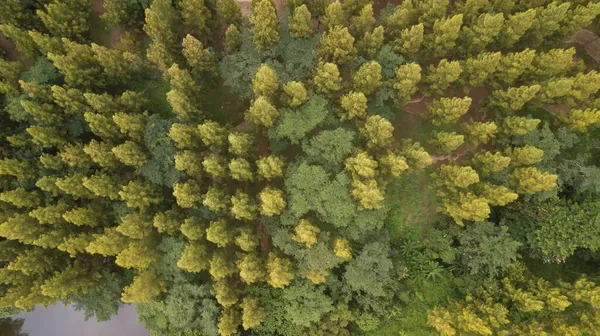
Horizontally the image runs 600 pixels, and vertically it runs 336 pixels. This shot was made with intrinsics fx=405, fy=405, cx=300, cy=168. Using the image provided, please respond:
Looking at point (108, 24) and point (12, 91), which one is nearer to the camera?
point (12, 91)

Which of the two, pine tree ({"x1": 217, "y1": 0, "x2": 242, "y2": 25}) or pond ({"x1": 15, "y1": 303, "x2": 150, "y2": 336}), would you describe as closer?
pine tree ({"x1": 217, "y1": 0, "x2": 242, "y2": 25})

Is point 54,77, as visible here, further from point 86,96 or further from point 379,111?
point 379,111

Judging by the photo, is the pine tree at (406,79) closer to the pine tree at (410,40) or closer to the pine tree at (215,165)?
the pine tree at (410,40)

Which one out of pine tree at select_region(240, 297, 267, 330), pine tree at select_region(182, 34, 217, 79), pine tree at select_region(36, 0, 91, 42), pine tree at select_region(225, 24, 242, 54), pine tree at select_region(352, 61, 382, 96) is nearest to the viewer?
pine tree at select_region(352, 61, 382, 96)

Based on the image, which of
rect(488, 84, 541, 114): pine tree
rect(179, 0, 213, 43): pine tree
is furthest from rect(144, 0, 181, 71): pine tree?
rect(488, 84, 541, 114): pine tree

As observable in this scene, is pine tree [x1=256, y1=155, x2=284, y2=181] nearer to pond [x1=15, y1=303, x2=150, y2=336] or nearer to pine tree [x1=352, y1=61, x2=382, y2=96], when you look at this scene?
pine tree [x1=352, y1=61, x2=382, y2=96]

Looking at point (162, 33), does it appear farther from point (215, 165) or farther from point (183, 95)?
point (215, 165)

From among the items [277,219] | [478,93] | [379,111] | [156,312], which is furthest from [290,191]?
[478,93]
